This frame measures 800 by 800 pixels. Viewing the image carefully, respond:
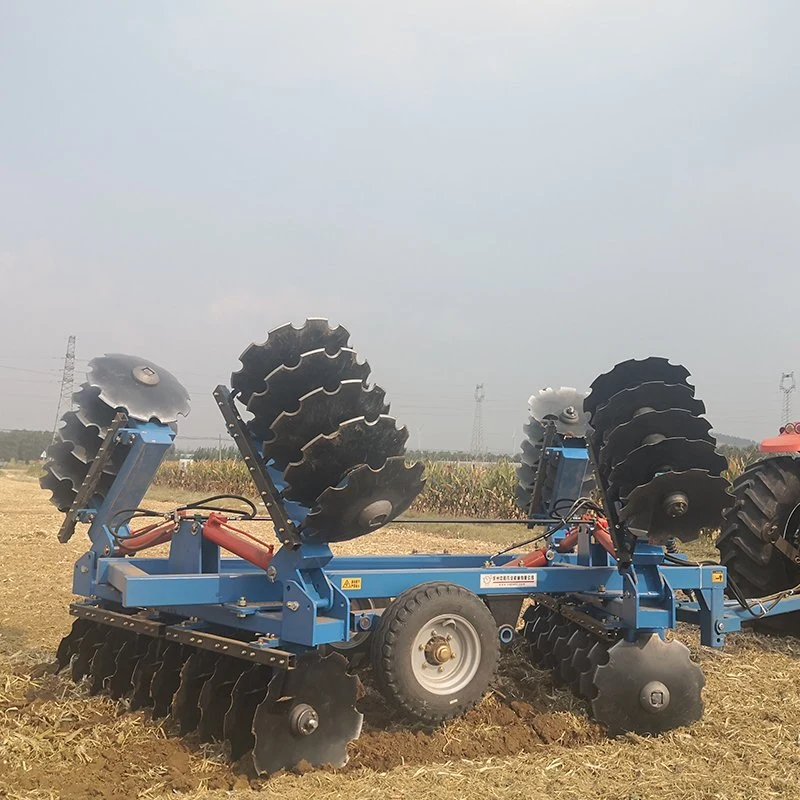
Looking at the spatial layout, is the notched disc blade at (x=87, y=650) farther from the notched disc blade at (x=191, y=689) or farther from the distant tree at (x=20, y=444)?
the distant tree at (x=20, y=444)

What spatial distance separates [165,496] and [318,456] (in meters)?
25.7

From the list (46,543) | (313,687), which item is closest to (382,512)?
(313,687)

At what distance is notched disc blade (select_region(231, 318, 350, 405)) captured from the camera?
174 inches

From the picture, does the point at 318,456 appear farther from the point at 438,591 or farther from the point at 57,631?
the point at 57,631

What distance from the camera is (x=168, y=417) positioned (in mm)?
5496

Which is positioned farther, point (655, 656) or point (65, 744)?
point (655, 656)

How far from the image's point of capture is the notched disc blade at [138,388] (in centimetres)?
540

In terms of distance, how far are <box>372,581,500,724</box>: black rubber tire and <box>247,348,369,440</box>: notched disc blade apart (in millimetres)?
1118

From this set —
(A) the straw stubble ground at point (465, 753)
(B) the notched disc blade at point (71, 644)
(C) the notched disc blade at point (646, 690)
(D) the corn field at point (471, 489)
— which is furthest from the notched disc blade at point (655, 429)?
(D) the corn field at point (471, 489)

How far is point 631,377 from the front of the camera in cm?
512

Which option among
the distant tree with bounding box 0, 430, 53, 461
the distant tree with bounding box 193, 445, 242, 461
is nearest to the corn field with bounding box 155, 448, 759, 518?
the distant tree with bounding box 193, 445, 242, 461

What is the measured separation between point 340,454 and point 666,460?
1.89m

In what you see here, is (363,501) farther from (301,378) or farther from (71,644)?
(71,644)

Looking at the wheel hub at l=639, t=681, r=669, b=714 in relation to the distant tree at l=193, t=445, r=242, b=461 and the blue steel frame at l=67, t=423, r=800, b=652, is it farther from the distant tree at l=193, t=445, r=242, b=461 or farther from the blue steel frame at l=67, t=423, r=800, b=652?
the distant tree at l=193, t=445, r=242, b=461
